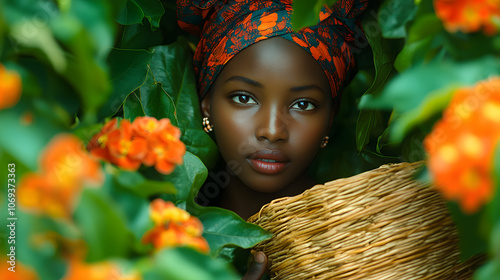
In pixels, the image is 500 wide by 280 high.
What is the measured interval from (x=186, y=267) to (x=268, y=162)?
2.31 feet

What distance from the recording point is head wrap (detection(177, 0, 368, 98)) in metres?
1.15

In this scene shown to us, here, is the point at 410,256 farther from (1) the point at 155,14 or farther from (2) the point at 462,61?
(1) the point at 155,14

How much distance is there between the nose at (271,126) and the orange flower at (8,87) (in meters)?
0.66

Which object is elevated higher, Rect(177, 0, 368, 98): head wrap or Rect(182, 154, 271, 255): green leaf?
Rect(177, 0, 368, 98): head wrap

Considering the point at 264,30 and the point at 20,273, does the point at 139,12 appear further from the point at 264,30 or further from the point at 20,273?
the point at 20,273

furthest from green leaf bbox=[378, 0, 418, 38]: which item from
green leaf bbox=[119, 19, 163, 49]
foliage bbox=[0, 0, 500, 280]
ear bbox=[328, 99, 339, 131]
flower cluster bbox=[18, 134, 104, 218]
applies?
green leaf bbox=[119, 19, 163, 49]

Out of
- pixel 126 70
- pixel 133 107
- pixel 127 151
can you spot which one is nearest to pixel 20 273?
pixel 127 151

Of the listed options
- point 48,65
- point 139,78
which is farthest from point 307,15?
point 48,65

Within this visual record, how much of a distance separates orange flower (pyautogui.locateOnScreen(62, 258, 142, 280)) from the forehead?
0.72 metres

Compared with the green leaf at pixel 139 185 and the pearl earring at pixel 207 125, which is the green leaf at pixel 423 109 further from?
the pearl earring at pixel 207 125

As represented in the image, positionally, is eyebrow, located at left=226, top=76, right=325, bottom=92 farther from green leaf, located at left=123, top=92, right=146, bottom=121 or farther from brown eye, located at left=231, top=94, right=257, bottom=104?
green leaf, located at left=123, top=92, right=146, bottom=121

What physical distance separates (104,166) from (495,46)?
0.44 meters

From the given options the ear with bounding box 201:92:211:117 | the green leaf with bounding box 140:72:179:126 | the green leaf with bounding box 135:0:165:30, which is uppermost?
the green leaf with bounding box 135:0:165:30

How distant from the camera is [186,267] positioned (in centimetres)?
46
